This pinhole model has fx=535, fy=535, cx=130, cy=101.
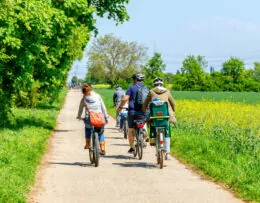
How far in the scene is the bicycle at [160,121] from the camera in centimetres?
1099

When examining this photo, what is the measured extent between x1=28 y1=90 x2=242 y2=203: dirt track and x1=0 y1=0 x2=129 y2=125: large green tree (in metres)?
3.93

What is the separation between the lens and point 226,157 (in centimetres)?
1145

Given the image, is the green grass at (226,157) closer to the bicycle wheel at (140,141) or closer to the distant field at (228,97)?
the bicycle wheel at (140,141)

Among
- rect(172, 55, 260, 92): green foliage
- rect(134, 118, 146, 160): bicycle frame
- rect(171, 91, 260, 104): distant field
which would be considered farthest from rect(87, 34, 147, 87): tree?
rect(134, 118, 146, 160): bicycle frame

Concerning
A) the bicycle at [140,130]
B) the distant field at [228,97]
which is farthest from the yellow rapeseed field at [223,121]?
the distant field at [228,97]

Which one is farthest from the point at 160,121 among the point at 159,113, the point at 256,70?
the point at 256,70

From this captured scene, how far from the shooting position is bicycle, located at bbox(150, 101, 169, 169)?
10992mm

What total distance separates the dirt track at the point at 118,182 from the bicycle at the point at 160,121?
40cm

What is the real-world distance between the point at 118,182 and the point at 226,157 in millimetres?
3099

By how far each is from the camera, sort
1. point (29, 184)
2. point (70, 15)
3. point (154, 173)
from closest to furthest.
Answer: point (29, 184) → point (154, 173) → point (70, 15)

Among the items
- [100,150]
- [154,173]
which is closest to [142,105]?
[100,150]

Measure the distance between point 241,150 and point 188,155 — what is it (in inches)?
48.9

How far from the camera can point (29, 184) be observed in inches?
348

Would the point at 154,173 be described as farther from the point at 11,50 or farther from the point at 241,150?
the point at 11,50
